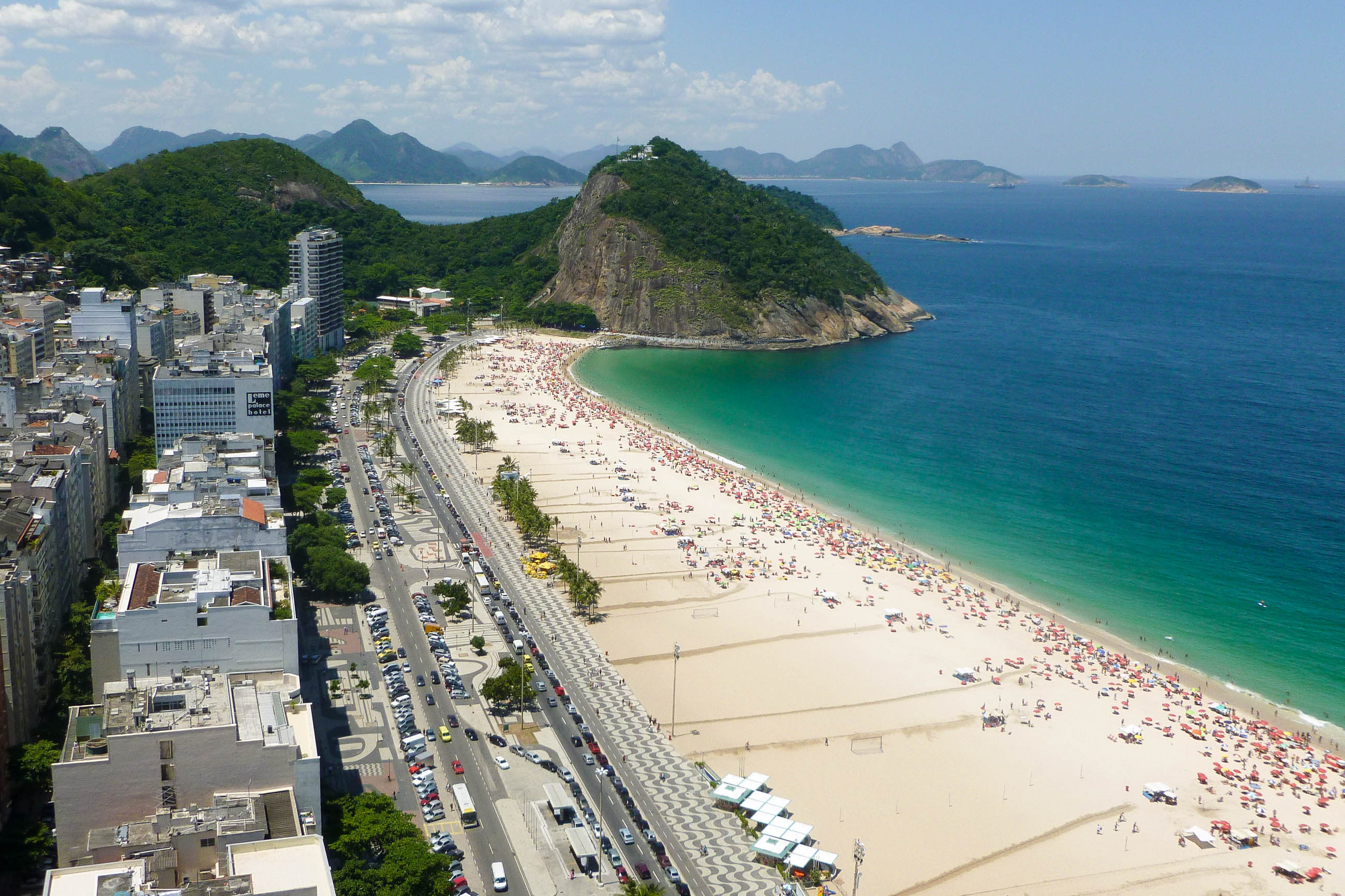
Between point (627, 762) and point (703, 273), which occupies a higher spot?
point (703, 273)

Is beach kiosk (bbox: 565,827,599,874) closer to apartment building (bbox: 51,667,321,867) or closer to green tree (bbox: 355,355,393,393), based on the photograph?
apartment building (bbox: 51,667,321,867)

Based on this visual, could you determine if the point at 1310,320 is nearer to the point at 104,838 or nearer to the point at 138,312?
the point at 138,312

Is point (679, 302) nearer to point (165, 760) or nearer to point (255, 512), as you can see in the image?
point (255, 512)

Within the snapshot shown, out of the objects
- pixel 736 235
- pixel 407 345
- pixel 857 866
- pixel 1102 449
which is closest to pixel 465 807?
pixel 857 866

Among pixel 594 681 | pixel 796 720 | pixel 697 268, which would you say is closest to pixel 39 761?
pixel 594 681

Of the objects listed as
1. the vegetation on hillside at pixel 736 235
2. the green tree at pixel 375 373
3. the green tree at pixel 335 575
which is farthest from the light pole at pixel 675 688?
the vegetation on hillside at pixel 736 235

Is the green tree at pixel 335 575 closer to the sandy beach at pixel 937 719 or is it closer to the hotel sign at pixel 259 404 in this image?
the sandy beach at pixel 937 719

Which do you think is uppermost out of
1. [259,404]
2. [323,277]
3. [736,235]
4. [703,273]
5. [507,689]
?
[736,235]

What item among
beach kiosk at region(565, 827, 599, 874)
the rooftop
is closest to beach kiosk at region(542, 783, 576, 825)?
beach kiosk at region(565, 827, 599, 874)
